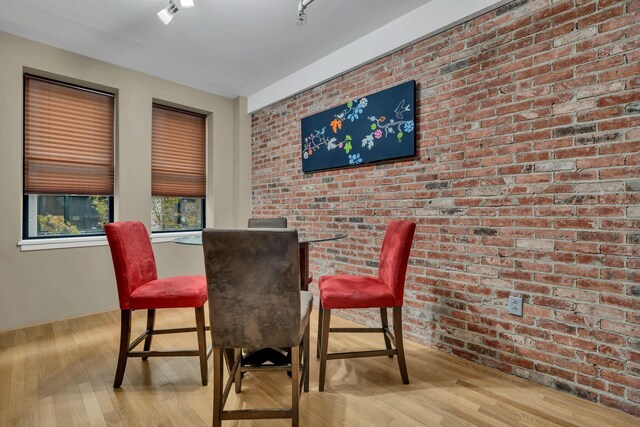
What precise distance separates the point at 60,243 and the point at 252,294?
272 cm

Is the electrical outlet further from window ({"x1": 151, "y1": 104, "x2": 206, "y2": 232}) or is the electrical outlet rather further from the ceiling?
window ({"x1": 151, "y1": 104, "x2": 206, "y2": 232})

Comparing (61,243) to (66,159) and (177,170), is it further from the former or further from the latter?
(177,170)

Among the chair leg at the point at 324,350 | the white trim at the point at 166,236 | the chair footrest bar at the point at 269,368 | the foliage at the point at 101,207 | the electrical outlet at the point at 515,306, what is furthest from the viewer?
the white trim at the point at 166,236

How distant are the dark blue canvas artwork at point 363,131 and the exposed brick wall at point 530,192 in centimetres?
11

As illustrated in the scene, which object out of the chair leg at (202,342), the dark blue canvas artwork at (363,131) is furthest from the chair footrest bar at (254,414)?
the dark blue canvas artwork at (363,131)

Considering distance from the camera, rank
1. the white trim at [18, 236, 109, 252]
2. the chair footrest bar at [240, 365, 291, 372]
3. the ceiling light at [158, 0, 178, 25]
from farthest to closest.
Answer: the white trim at [18, 236, 109, 252] < the ceiling light at [158, 0, 178, 25] < the chair footrest bar at [240, 365, 291, 372]

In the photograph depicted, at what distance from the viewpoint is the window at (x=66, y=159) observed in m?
3.03

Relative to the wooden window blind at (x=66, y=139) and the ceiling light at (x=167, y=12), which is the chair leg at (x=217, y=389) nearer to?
the ceiling light at (x=167, y=12)

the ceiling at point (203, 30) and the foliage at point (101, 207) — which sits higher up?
the ceiling at point (203, 30)

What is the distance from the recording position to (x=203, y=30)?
2791 millimetres

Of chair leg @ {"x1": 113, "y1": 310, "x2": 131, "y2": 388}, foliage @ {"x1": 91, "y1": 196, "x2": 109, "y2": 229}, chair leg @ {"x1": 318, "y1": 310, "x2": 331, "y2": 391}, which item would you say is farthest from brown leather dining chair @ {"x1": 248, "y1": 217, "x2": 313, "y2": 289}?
foliage @ {"x1": 91, "y1": 196, "x2": 109, "y2": 229}

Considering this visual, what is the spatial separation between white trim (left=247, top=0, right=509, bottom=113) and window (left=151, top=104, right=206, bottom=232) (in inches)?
47.5

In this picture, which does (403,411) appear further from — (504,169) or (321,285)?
(504,169)

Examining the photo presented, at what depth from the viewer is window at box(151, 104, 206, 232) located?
12.8 ft
